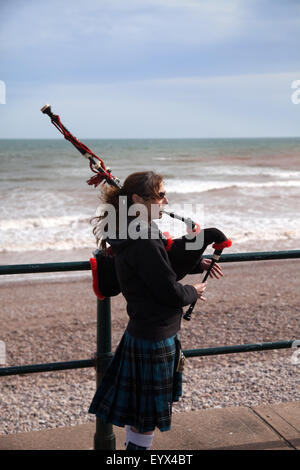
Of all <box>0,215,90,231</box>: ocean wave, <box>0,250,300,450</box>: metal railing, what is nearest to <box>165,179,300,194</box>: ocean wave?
<box>0,215,90,231</box>: ocean wave

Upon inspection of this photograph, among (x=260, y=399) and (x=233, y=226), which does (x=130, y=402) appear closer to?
(x=260, y=399)

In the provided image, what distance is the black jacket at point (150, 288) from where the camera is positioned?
6.53 ft

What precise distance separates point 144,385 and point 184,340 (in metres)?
3.29

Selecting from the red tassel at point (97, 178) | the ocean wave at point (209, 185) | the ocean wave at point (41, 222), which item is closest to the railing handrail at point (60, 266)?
the red tassel at point (97, 178)

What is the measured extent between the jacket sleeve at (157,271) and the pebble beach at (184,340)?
213cm

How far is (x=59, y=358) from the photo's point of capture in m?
5.13

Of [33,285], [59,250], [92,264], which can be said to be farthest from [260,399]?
[59,250]

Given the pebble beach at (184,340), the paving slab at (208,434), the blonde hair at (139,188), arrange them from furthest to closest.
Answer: the pebble beach at (184,340), the paving slab at (208,434), the blonde hair at (139,188)

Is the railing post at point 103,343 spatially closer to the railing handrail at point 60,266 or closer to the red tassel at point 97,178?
the railing handrail at point 60,266

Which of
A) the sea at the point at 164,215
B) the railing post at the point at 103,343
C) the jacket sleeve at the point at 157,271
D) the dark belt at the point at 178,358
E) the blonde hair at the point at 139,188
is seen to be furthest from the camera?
the sea at the point at 164,215

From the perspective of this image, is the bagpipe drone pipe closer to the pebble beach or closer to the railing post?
the railing post

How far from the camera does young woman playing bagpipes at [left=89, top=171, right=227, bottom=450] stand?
2.03 meters

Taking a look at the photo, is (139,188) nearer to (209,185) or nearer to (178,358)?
(178,358)

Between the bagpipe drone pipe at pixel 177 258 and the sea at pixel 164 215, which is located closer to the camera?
the bagpipe drone pipe at pixel 177 258
